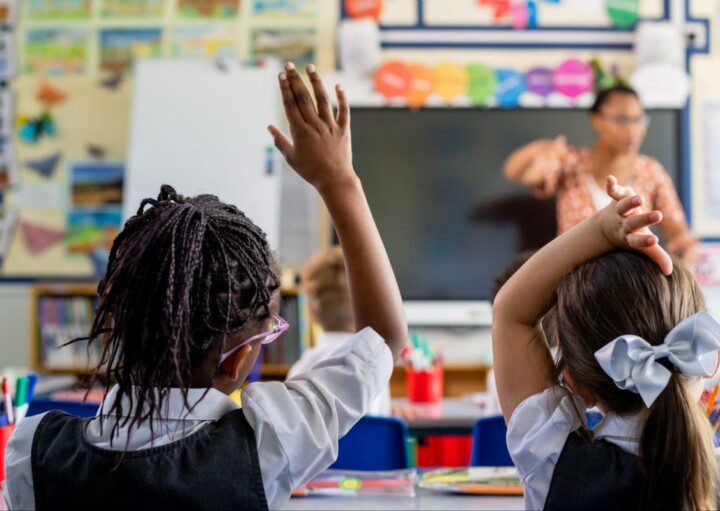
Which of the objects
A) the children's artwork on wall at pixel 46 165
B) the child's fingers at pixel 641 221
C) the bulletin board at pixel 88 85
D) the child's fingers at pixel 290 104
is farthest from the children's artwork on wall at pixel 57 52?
the child's fingers at pixel 641 221

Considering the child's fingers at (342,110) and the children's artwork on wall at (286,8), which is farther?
the children's artwork on wall at (286,8)

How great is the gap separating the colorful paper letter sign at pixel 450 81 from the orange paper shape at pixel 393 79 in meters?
0.14

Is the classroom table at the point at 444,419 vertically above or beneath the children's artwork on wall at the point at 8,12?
beneath

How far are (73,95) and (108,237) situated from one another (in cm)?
72

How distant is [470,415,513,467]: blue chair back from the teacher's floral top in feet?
6.69

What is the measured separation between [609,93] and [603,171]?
36cm

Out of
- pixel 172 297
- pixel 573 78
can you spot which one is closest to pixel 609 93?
pixel 573 78

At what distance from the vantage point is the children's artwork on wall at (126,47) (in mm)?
3756

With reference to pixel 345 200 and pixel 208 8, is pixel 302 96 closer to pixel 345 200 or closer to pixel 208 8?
pixel 345 200

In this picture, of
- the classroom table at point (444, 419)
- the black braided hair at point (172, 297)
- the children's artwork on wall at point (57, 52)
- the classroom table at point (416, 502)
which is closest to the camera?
the black braided hair at point (172, 297)

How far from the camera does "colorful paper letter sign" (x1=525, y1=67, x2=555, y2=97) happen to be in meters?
3.70

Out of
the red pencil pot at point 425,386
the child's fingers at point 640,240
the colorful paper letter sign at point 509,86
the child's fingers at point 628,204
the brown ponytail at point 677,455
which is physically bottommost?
the red pencil pot at point 425,386

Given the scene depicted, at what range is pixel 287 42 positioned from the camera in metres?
3.75

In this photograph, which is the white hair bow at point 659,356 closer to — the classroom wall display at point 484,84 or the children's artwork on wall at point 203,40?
the classroom wall display at point 484,84
